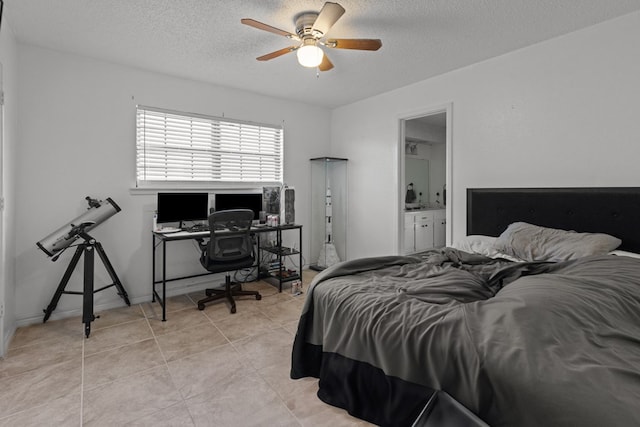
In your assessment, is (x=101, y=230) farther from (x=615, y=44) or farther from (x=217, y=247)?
(x=615, y=44)

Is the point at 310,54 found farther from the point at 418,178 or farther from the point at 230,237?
the point at 418,178

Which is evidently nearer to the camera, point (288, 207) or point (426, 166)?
point (288, 207)

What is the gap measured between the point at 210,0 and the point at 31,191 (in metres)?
2.37

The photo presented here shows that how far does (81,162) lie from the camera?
3164 millimetres

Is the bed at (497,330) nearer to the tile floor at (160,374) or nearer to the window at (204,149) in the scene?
the tile floor at (160,374)

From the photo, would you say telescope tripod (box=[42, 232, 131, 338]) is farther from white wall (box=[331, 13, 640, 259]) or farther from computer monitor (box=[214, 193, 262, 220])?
white wall (box=[331, 13, 640, 259])

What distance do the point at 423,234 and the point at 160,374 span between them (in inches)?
181

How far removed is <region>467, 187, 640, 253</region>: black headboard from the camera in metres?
2.38

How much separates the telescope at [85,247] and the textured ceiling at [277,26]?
145 cm

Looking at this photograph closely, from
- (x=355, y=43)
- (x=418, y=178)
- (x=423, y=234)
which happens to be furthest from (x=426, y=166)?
(x=355, y=43)

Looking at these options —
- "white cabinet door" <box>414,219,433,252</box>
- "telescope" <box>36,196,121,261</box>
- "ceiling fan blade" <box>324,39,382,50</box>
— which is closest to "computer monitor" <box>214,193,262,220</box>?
"telescope" <box>36,196,121,261</box>

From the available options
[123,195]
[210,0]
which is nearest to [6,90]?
→ [123,195]

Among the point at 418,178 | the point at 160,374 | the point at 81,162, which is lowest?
the point at 160,374

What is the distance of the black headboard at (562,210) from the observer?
2381 mm
